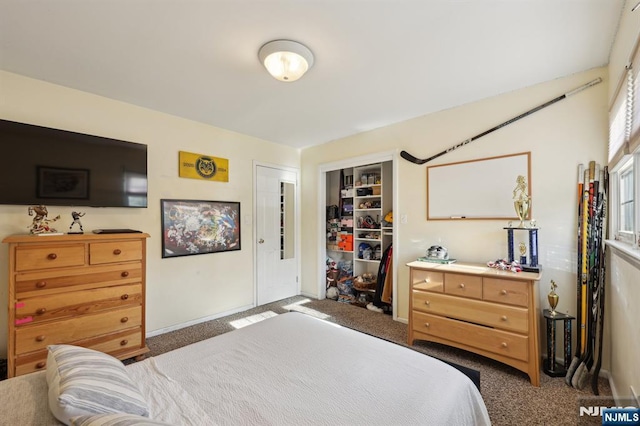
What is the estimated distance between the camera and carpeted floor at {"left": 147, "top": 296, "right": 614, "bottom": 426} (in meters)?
1.72

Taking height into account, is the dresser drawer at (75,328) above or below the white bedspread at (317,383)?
below

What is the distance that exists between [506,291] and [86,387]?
2598mm

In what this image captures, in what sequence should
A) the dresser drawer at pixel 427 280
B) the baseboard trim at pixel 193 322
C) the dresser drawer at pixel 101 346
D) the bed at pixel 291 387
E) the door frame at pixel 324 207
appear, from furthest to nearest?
the door frame at pixel 324 207 < the baseboard trim at pixel 193 322 < the dresser drawer at pixel 427 280 < the dresser drawer at pixel 101 346 < the bed at pixel 291 387

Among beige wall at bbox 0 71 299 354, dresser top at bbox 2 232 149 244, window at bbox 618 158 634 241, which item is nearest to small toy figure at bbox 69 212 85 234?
beige wall at bbox 0 71 299 354

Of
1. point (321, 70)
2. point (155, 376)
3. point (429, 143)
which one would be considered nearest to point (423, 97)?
point (429, 143)

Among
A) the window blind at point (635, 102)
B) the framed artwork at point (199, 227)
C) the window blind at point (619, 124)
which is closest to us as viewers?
the window blind at point (635, 102)

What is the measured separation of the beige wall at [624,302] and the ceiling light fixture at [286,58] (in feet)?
5.88

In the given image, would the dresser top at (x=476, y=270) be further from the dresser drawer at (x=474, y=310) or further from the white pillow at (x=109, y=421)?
the white pillow at (x=109, y=421)

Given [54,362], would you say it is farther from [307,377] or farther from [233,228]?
[233,228]

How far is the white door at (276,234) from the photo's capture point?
13.2 ft

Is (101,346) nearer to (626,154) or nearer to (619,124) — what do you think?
(626,154)

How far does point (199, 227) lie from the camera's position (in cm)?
336

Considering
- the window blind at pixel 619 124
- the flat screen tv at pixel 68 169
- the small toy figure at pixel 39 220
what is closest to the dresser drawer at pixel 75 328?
the small toy figure at pixel 39 220

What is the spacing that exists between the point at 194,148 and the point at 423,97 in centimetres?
269
